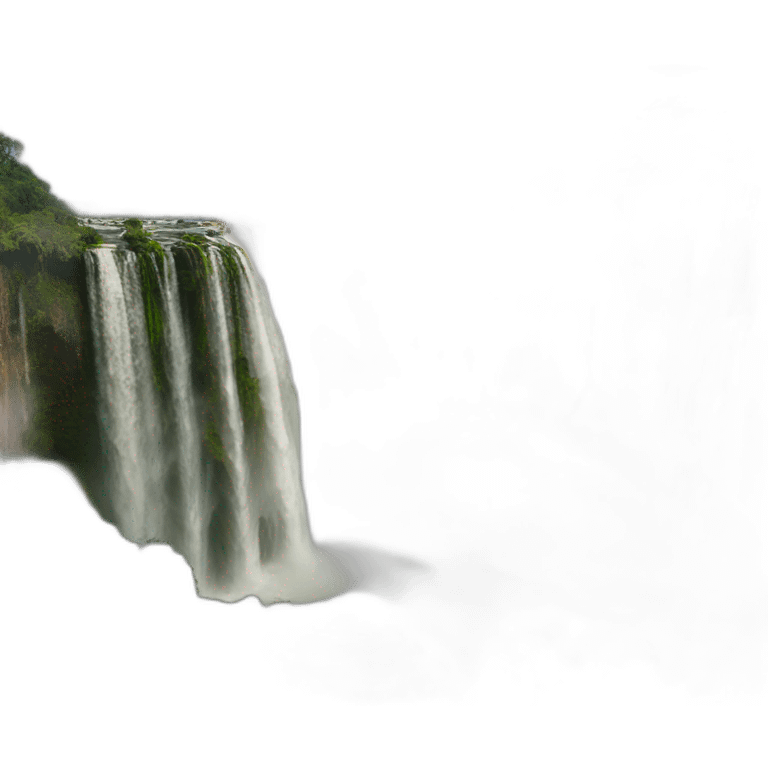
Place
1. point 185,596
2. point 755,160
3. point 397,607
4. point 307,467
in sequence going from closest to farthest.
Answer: point 185,596 → point 755,160 → point 397,607 → point 307,467

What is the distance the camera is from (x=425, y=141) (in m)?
13.3

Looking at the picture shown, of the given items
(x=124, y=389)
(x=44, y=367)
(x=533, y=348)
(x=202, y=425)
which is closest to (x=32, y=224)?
(x=44, y=367)

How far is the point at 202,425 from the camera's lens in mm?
10609

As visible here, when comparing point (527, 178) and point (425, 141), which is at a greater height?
point (425, 141)

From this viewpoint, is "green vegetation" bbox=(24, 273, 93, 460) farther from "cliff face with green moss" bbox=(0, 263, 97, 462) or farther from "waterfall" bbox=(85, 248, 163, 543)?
"waterfall" bbox=(85, 248, 163, 543)

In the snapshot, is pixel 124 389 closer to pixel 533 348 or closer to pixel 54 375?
pixel 54 375

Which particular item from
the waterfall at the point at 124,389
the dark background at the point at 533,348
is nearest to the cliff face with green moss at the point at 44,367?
the waterfall at the point at 124,389

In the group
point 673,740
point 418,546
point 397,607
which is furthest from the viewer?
point 418,546

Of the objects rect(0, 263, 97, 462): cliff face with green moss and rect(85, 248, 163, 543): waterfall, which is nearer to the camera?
rect(0, 263, 97, 462): cliff face with green moss

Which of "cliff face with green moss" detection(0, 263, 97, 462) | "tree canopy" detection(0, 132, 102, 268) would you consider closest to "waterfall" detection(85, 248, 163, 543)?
"cliff face with green moss" detection(0, 263, 97, 462)

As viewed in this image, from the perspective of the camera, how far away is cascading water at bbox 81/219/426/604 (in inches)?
377

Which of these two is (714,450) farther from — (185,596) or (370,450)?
(185,596)

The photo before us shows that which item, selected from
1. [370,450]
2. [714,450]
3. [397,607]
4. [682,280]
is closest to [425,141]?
[682,280]

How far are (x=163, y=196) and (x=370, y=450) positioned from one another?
8292 mm
